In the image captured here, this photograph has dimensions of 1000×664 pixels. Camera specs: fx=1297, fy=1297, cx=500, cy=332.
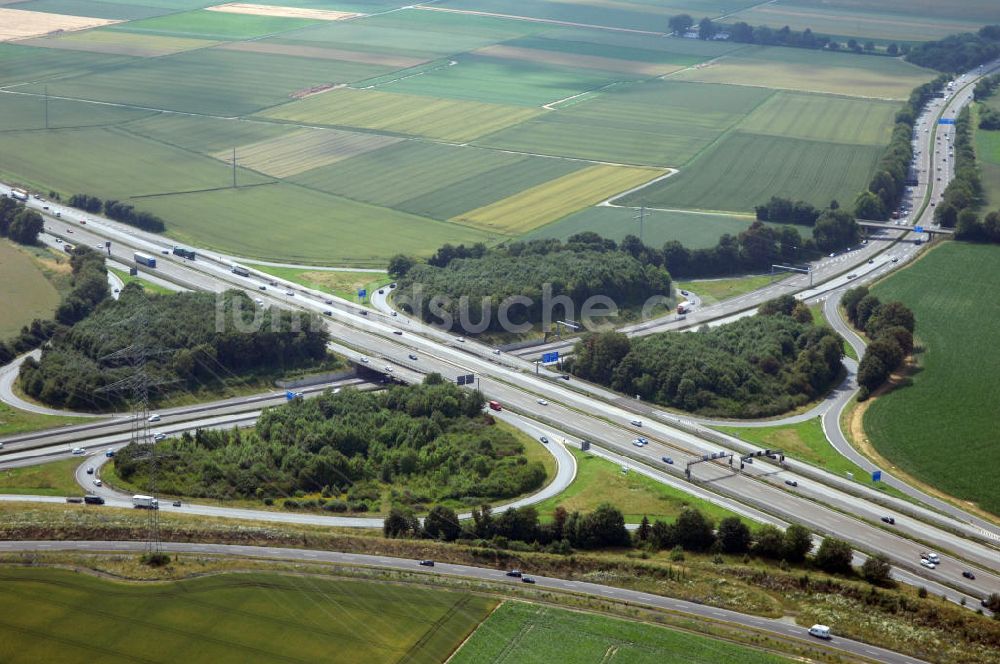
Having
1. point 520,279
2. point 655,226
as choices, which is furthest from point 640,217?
point 520,279

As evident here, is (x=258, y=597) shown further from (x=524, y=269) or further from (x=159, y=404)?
(x=524, y=269)

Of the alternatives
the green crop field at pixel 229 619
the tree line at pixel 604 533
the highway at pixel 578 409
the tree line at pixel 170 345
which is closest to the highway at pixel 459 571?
the green crop field at pixel 229 619

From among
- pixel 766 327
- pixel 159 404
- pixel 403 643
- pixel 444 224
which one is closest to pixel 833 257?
pixel 766 327

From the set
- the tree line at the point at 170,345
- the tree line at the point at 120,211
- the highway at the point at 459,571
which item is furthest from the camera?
the tree line at the point at 120,211

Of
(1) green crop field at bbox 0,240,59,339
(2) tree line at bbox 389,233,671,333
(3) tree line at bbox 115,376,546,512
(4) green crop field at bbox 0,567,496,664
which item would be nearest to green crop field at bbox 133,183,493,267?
(2) tree line at bbox 389,233,671,333

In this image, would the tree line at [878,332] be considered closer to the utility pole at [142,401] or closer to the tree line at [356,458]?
the tree line at [356,458]

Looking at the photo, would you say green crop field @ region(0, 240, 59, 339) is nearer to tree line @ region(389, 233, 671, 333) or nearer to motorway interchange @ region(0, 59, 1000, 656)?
motorway interchange @ region(0, 59, 1000, 656)

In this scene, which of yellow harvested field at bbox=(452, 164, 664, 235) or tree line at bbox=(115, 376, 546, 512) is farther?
yellow harvested field at bbox=(452, 164, 664, 235)
